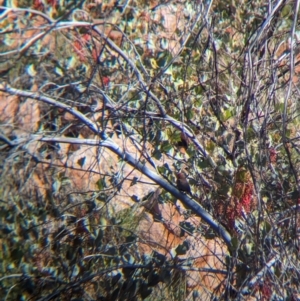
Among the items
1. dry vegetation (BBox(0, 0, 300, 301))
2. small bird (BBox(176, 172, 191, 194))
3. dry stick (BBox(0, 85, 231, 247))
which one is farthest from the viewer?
small bird (BBox(176, 172, 191, 194))

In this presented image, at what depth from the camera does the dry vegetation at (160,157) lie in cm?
331

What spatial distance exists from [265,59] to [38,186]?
72.5 inches

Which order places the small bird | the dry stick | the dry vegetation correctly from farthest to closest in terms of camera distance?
1. the small bird
2. the dry stick
3. the dry vegetation

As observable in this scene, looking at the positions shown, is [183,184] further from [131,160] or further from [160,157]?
[131,160]

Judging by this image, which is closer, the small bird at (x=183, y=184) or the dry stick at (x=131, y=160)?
the dry stick at (x=131, y=160)

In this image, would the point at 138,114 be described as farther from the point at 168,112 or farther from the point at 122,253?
the point at 122,253

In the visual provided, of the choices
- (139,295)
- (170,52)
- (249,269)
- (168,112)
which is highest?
(170,52)

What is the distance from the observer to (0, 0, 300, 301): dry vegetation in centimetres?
331

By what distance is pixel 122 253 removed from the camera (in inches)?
148

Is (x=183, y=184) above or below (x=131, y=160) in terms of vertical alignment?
below

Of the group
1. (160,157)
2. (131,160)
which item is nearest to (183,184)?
(160,157)

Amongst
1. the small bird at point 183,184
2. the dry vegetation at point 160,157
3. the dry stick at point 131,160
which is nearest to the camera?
the dry vegetation at point 160,157


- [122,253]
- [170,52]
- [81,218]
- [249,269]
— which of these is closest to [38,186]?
[81,218]

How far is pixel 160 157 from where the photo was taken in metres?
3.82
